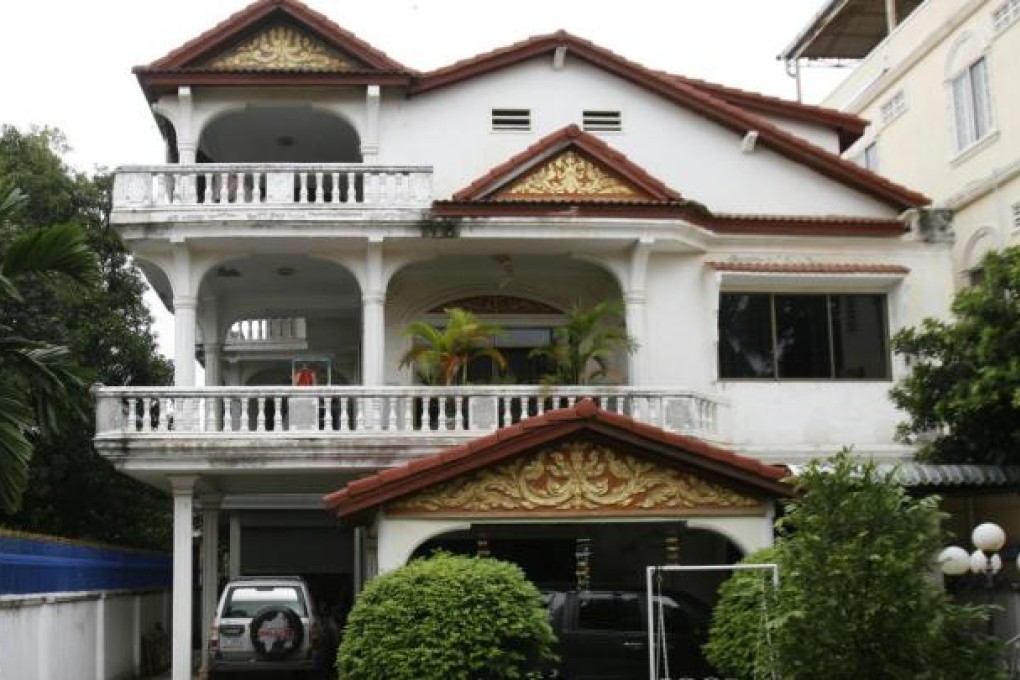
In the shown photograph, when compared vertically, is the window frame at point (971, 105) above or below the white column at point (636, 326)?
above

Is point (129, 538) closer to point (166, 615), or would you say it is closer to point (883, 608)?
point (166, 615)

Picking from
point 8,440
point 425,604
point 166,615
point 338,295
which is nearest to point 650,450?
point 425,604

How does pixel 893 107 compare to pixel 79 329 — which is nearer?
pixel 893 107

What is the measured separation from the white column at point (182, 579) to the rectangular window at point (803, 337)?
27.1 feet

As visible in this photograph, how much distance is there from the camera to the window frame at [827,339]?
21906 millimetres

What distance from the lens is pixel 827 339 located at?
22156 mm

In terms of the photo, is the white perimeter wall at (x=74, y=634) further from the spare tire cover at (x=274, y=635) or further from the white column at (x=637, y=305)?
the white column at (x=637, y=305)

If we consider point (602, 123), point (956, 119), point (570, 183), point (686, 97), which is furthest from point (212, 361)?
point (956, 119)

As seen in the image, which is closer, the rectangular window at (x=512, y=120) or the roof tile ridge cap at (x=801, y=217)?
the roof tile ridge cap at (x=801, y=217)

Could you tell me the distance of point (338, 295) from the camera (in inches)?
961

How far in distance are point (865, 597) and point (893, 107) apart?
17.9 m

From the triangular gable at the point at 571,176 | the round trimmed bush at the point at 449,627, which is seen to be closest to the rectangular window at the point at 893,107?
the triangular gable at the point at 571,176

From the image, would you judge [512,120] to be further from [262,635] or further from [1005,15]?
[262,635]

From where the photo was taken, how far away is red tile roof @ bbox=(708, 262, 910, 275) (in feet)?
71.9
